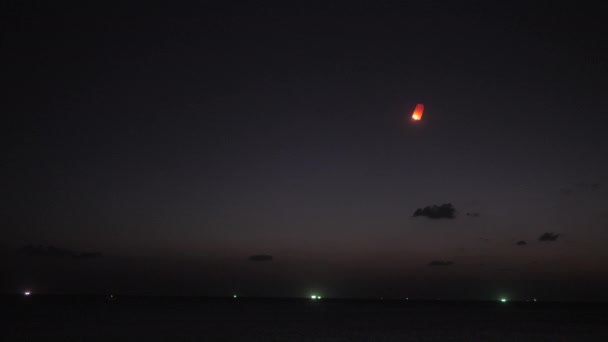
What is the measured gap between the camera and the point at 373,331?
58000mm

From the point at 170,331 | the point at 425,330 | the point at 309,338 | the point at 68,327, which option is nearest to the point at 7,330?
the point at 68,327

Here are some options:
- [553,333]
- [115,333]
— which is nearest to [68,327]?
[115,333]

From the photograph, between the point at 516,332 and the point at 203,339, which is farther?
the point at 516,332

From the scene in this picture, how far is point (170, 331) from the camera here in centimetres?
5478

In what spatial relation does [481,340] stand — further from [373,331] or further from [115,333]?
[115,333]

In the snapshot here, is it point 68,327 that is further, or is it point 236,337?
point 68,327

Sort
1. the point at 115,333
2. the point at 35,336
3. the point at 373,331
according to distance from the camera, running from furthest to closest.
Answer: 1. the point at 373,331
2. the point at 115,333
3. the point at 35,336

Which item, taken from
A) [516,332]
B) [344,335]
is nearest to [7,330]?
[344,335]

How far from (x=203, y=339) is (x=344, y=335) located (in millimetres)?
13751

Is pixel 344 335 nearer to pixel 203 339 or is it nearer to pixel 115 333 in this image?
pixel 203 339

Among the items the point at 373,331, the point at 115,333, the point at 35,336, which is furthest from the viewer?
the point at 373,331

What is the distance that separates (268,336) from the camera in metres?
52.1

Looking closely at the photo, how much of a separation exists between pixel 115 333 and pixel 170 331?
549 cm

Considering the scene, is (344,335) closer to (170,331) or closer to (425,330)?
(425,330)
